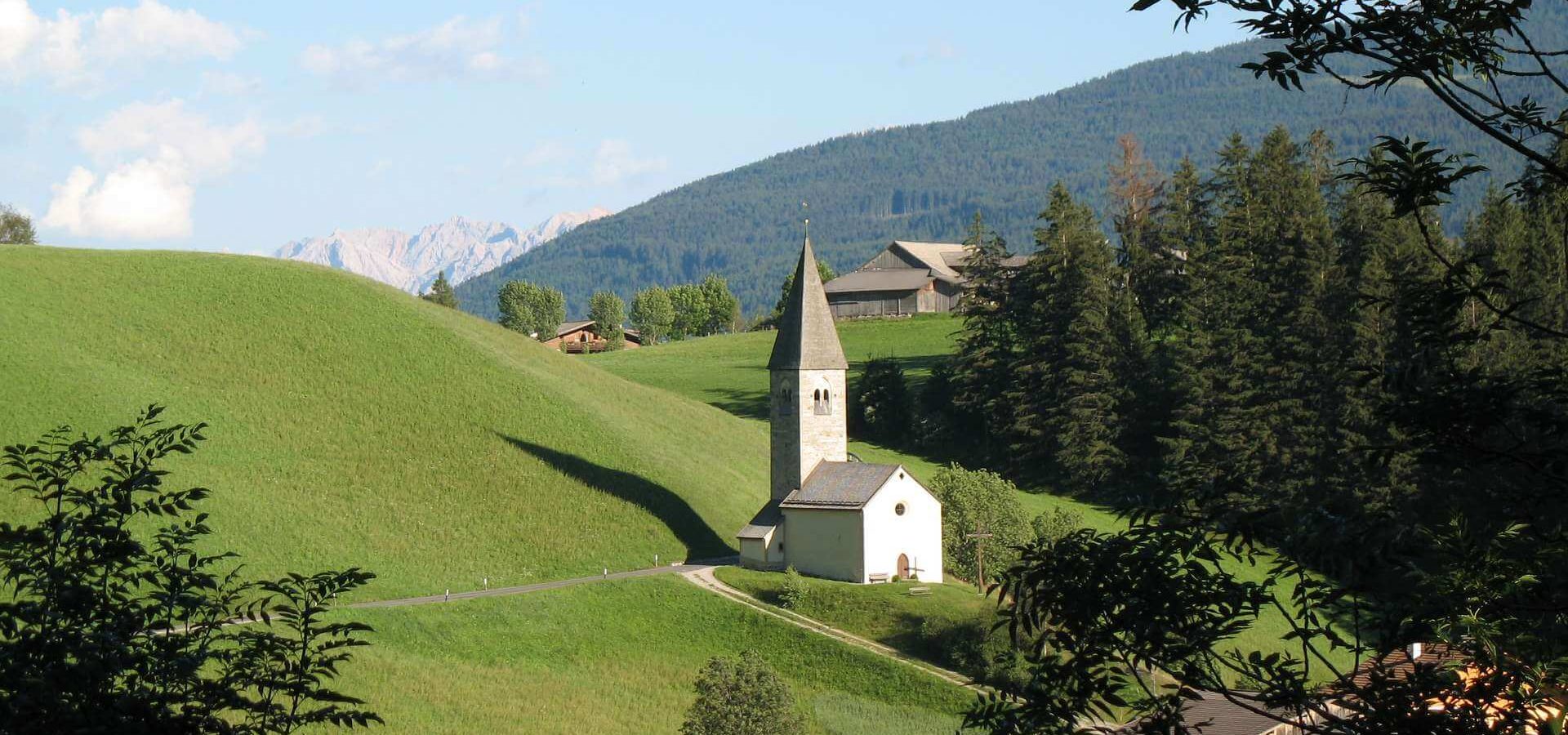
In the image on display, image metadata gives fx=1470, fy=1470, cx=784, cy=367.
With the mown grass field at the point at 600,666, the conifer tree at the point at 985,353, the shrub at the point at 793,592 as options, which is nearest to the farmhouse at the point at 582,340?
the conifer tree at the point at 985,353

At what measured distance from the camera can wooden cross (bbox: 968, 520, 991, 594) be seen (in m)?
47.2

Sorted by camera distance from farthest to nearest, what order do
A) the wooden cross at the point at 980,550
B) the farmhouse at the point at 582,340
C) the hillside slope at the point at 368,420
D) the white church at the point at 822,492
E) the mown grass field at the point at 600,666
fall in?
the farmhouse at the point at 582,340 < the hillside slope at the point at 368,420 < the wooden cross at the point at 980,550 < the white church at the point at 822,492 < the mown grass field at the point at 600,666

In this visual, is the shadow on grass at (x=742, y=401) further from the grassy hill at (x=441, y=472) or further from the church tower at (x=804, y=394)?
the church tower at (x=804, y=394)

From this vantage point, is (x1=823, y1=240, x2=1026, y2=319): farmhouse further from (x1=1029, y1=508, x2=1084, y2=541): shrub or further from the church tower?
the church tower

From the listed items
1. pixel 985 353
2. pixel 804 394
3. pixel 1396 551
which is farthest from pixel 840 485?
pixel 1396 551

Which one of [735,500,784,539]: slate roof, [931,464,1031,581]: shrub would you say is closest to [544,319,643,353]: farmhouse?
[735,500,784,539]: slate roof

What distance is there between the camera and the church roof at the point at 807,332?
1914 inches

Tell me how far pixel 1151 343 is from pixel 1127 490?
188 feet

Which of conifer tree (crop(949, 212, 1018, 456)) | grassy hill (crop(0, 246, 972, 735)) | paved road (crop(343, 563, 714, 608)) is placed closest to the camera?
grassy hill (crop(0, 246, 972, 735))

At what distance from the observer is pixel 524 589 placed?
4603cm

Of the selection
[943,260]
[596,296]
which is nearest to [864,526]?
[943,260]

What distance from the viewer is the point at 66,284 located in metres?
67.8

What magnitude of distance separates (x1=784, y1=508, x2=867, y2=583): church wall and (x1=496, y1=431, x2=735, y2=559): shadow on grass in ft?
16.6

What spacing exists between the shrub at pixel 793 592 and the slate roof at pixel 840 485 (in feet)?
8.89
